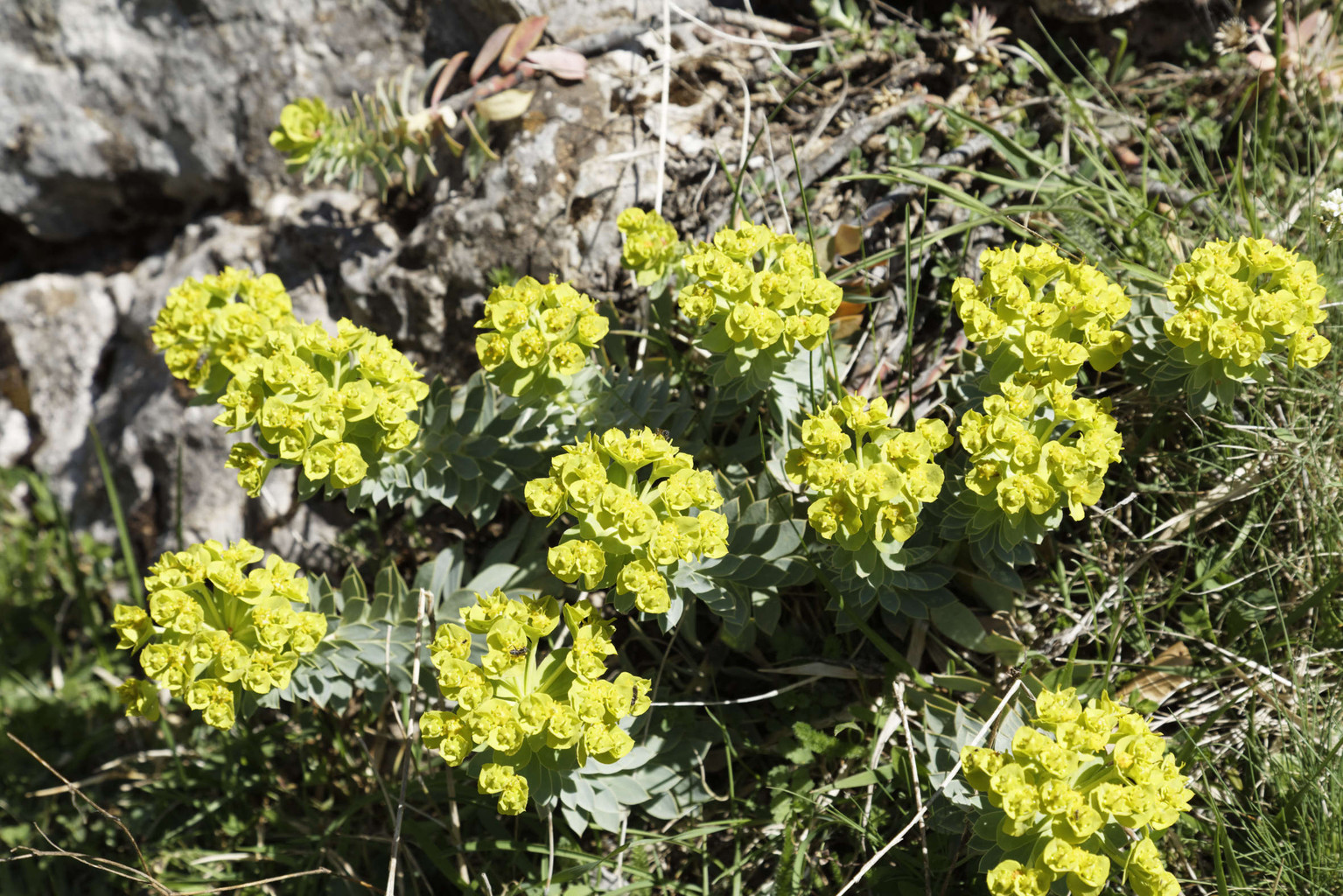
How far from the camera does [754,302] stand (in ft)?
6.68

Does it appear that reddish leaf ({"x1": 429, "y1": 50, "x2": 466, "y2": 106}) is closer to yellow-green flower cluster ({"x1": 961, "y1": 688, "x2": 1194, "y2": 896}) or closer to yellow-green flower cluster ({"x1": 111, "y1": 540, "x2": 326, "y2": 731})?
yellow-green flower cluster ({"x1": 111, "y1": 540, "x2": 326, "y2": 731})

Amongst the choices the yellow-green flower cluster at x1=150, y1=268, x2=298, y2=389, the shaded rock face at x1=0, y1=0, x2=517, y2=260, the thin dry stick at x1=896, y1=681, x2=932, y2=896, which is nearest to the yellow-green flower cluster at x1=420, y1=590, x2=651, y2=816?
the thin dry stick at x1=896, y1=681, x2=932, y2=896

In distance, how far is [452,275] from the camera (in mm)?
2947

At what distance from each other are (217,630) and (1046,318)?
2022mm

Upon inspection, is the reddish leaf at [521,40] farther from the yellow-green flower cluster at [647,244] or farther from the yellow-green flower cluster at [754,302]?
the yellow-green flower cluster at [754,302]

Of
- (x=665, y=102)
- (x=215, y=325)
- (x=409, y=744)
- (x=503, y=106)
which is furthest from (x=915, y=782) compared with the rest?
(x=503, y=106)

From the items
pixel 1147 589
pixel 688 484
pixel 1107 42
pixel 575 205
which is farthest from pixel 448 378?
pixel 1107 42

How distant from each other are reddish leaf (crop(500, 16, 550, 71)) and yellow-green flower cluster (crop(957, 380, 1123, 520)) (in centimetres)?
208

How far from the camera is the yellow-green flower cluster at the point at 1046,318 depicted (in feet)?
6.43

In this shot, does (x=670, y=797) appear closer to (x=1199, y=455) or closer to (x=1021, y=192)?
(x=1199, y=455)

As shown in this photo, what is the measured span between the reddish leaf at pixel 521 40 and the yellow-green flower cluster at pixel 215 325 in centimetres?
122

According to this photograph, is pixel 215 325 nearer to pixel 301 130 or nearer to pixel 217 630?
pixel 217 630

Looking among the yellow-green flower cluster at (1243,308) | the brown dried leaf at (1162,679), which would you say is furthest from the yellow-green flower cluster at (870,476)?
the brown dried leaf at (1162,679)

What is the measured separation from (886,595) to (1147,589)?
853 mm
